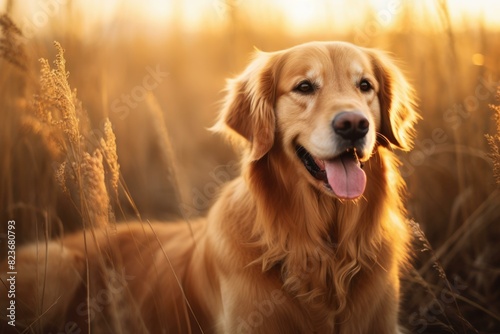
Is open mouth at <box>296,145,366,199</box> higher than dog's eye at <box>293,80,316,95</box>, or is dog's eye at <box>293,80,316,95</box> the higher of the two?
dog's eye at <box>293,80,316,95</box>

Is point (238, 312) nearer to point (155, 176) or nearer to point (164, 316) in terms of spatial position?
point (164, 316)

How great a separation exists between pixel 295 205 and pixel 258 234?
237mm

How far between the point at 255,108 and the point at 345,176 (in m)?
0.59

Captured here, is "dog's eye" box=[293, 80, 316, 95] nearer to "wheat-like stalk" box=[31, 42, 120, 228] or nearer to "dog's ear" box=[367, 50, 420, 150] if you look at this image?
"dog's ear" box=[367, 50, 420, 150]

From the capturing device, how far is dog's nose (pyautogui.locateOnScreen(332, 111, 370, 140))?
205cm

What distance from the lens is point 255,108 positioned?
2439 millimetres

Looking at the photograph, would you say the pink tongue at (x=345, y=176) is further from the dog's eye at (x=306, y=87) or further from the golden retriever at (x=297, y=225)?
the dog's eye at (x=306, y=87)

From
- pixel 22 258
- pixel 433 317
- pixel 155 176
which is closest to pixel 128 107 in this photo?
pixel 155 176

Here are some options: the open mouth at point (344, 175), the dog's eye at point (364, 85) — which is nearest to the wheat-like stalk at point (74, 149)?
the open mouth at point (344, 175)

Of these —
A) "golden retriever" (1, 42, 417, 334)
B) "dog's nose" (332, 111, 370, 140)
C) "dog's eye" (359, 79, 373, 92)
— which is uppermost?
"dog's eye" (359, 79, 373, 92)

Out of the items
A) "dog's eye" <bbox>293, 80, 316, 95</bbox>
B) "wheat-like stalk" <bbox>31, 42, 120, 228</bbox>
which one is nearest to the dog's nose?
"dog's eye" <bbox>293, 80, 316, 95</bbox>

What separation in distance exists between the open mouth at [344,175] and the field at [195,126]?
331mm

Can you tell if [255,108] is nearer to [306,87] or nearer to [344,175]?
[306,87]

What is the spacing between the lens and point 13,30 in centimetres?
220
